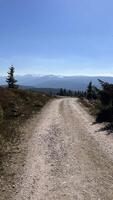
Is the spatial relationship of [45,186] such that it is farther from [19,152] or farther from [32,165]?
[19,152]

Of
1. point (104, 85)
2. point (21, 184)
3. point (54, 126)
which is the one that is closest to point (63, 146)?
point (21, 184)

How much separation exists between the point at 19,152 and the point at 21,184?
5.71 metres

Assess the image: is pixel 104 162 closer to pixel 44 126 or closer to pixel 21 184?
pixel 21 184

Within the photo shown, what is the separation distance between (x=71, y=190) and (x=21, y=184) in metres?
2.11

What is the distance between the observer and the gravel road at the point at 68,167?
34.2ft

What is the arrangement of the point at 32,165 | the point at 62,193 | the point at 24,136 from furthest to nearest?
the point at 24,136
the point at 32,165
the point at 62,193

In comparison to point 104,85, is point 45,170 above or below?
below

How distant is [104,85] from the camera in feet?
114

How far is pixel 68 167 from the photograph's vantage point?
44.9ft

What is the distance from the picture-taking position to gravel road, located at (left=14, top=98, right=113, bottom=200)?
10.4 meters

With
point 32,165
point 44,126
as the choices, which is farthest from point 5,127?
point 32,165

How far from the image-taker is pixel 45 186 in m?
11.2

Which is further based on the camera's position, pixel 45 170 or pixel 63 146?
pixel 63 146

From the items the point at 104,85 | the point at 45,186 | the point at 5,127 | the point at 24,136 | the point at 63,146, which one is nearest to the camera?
the point at 45,186
